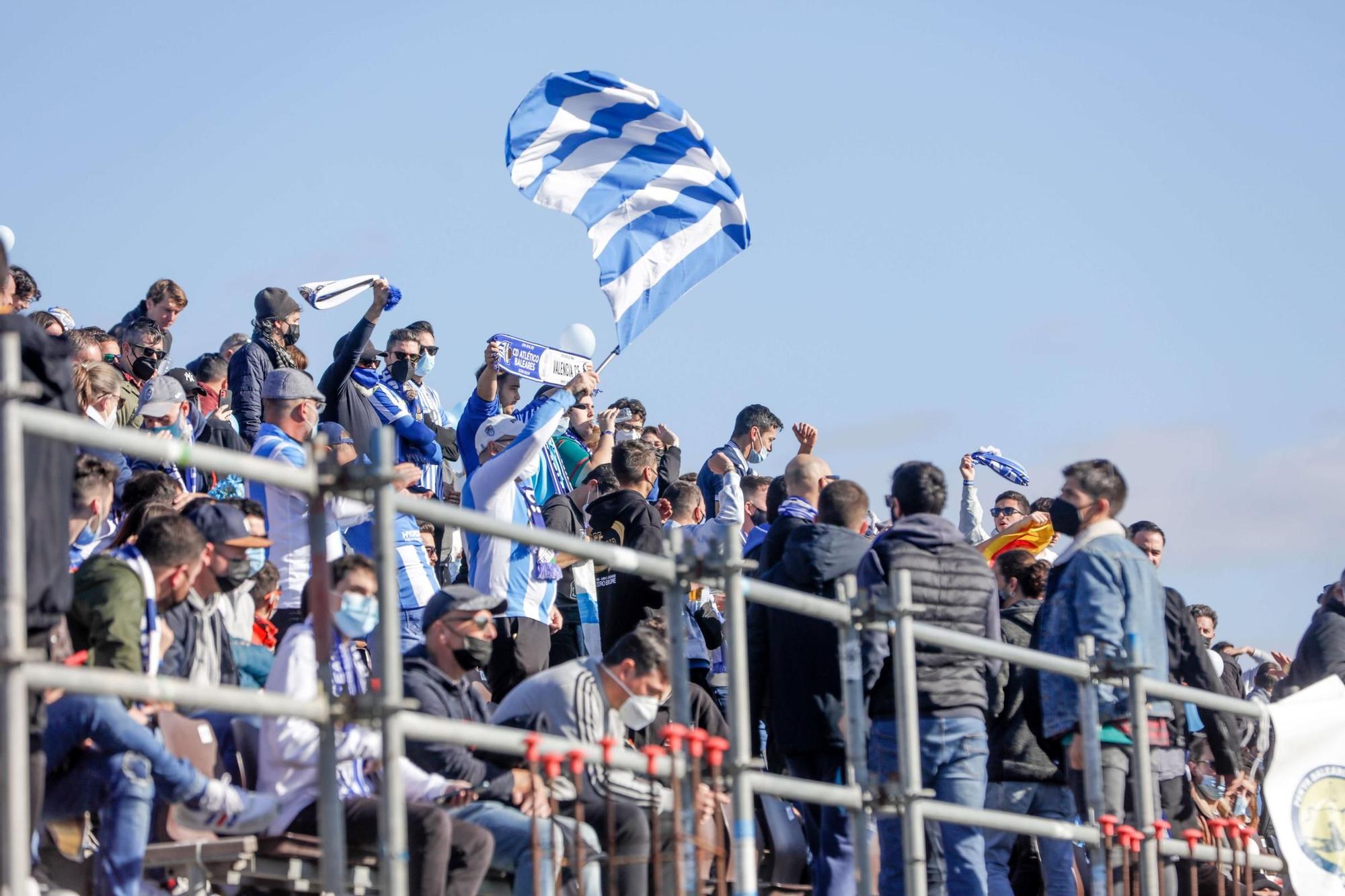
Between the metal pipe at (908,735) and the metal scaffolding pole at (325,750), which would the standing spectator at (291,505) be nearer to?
the metal pipe at (908,735)

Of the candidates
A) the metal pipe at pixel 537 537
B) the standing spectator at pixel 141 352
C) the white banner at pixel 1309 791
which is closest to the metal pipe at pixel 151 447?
the metal pipe at pixel 537 537

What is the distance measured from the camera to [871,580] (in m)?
8.19

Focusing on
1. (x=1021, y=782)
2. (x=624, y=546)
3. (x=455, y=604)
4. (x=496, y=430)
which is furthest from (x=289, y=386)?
(x=1021, y=782)

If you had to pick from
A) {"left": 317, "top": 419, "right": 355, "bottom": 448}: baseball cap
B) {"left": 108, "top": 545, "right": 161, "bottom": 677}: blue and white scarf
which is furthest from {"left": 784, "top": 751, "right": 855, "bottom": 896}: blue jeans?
{"left": 317, "top": 419, "right": 355, "bottom": 448}: baseball cap

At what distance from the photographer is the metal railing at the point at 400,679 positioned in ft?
14.2

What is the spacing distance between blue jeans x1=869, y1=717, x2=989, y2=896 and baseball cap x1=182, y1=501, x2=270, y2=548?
2582 mm

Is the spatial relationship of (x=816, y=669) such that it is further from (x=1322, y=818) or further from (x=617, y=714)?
(x=1322, y=818)

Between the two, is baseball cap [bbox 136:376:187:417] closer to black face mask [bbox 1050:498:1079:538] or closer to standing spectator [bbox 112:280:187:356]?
standing spectator [bbox 112:280:187:356]

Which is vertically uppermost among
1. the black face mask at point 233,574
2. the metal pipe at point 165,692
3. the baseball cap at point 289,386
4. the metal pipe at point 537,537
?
the baseball cap at point 289,386

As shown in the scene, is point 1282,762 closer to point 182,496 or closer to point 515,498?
point 515,498

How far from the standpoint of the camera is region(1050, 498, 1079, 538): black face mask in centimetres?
880

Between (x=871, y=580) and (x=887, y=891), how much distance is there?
1.24 m

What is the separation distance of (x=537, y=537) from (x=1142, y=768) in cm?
357

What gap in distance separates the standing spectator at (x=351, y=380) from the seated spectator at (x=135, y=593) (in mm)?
5151
